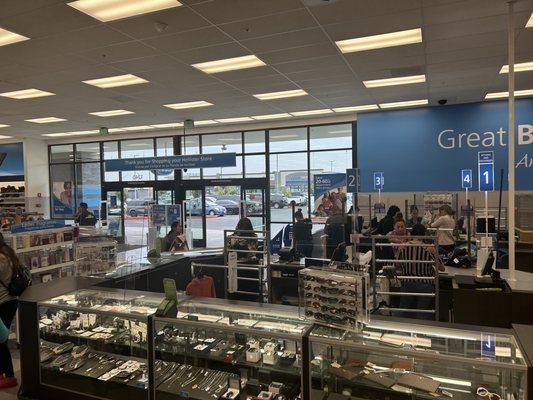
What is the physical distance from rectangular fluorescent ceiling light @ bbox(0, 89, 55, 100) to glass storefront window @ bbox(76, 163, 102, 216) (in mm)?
6433

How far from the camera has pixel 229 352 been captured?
282cm

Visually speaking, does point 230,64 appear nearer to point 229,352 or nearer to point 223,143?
point 229,352

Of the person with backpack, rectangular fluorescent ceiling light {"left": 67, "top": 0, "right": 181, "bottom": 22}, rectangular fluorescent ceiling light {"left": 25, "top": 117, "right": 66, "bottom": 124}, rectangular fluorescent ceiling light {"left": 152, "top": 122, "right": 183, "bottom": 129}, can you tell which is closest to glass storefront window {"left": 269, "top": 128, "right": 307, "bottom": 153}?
rectangular fluorescent ceiling light {"left": 152, "top": 122, "right": 183, "bottom": 129}

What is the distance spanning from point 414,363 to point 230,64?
4.84m

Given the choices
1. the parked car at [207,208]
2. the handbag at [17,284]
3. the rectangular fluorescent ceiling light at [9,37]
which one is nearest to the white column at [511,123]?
the handbag at [17,284]

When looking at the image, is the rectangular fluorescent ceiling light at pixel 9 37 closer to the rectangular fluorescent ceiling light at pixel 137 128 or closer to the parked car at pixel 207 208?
the rectangular fluorescent ceiling light at pixel 137 128

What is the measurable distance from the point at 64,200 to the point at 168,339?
11389 millimetres

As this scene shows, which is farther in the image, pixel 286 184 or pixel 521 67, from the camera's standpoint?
pixel 286 184

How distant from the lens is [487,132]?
915 centimetres

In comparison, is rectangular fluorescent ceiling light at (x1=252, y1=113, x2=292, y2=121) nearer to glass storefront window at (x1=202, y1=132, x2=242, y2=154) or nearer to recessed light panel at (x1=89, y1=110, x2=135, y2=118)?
glass storefront window at (x1=202, y1=132, x2=242, y2=154)

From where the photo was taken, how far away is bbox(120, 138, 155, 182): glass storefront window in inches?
514

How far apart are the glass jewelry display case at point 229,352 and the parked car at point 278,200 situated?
27.4 ft

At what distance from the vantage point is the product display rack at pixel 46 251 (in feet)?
17.3

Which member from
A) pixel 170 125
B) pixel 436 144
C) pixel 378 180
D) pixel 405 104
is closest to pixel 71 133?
pixel 170 125
